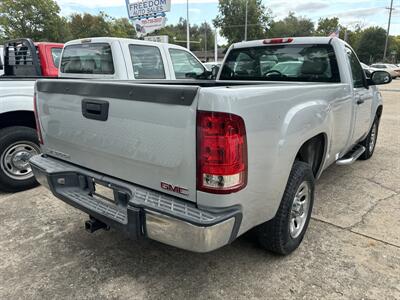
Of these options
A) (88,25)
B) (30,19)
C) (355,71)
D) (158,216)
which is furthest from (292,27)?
(158,216)

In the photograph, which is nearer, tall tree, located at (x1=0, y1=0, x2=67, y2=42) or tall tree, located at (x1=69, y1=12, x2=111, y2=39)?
tall tree, located at (x1=0, y1=0, x2=67, y2=42)

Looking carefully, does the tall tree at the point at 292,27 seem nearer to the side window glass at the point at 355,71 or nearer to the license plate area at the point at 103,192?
the side window glass at the point at 355,71

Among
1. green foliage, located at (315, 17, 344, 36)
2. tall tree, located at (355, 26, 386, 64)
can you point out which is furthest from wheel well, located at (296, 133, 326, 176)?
green foliage, located at (315, 17, 344, 36)

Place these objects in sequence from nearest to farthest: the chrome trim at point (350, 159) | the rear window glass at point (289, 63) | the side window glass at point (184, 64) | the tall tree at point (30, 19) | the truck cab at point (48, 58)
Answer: the rear window glass at point (289, 63) → the chrome trim at point (350, 159) → the side window glass at point (184, 64) → the truck cab at point (48, 58) → the tall tree at point (30, 19)

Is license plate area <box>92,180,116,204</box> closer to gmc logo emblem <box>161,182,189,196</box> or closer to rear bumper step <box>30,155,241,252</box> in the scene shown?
rear bumper step <box>30,155,241,252</box>

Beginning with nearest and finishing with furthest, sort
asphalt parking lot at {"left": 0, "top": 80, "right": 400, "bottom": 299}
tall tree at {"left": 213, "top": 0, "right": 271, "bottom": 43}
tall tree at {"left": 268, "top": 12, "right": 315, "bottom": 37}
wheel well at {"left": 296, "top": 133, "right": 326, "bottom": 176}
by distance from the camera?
asphalt parking lot at {"left": 0, "top": 80, "right": 400, "bottom": 299} < wheel well at {"left": 296, "top": 133, "right": 326, "bottom": 176} < tall tree at {"left": 213, "top": 0, "right": 271, "bottom": 43} < tall tree at {"left": 268, "top": 12, "right": 315, "bottom": 37}

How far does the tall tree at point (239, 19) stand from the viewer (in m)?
57.6

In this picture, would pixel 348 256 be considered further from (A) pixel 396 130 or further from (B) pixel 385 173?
(A) pixel 396 130

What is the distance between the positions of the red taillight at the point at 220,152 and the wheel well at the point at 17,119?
330 centimetres

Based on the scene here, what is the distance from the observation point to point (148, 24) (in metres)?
16.7

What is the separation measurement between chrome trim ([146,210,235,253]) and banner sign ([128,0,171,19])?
1539 centimetres

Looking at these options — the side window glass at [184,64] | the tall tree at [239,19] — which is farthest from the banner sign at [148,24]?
the tall tree at [239,19]

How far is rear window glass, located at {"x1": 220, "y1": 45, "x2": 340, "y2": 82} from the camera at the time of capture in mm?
3957

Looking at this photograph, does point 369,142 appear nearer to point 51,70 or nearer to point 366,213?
point 366,213
